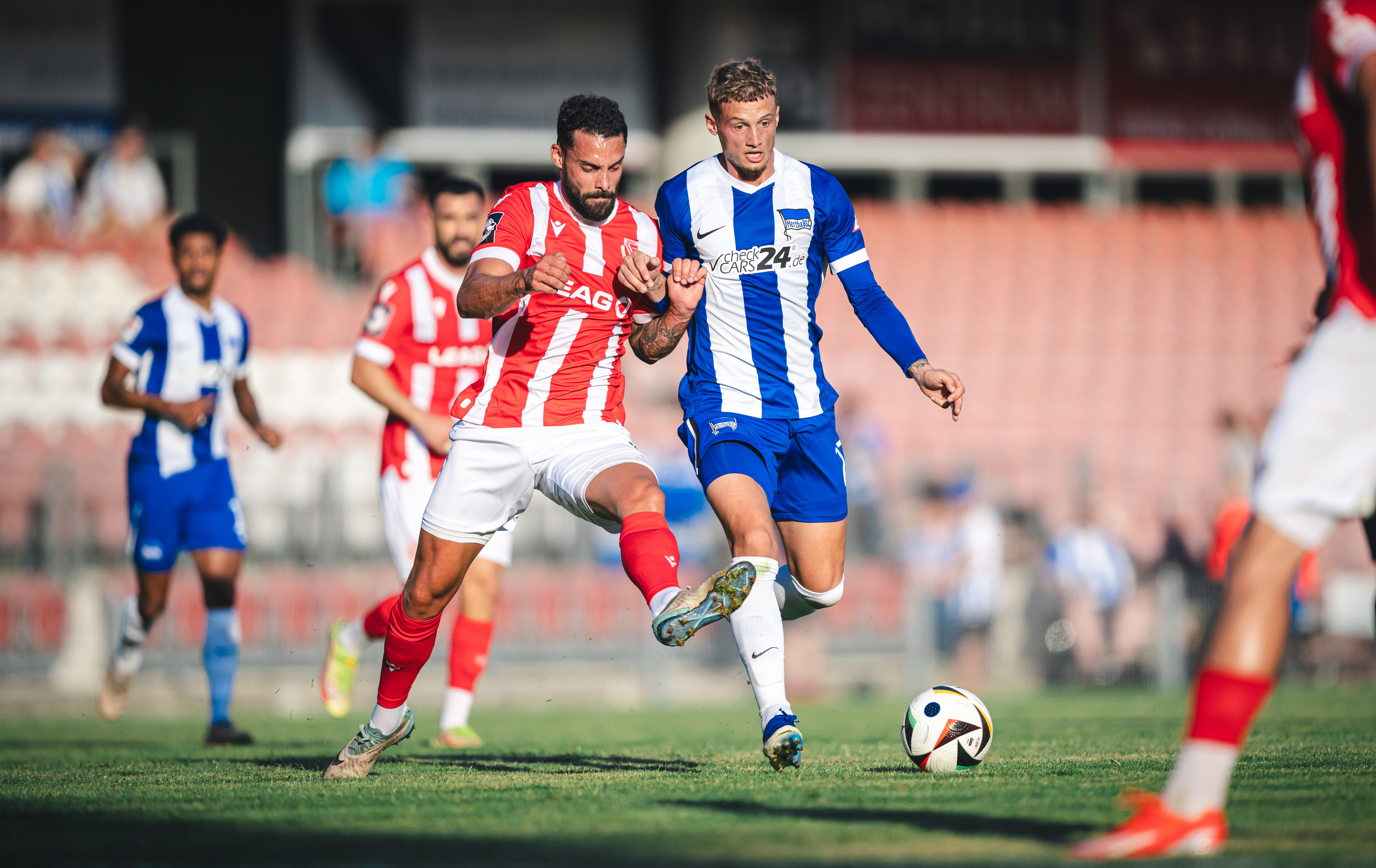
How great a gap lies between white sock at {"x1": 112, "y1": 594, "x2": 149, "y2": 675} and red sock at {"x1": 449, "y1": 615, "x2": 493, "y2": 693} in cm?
205

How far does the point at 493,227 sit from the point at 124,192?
16086 mm

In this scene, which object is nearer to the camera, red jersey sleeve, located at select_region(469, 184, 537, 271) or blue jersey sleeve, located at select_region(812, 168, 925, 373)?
red jersey sleeve, located at select_region(469, 184, 537, 271)

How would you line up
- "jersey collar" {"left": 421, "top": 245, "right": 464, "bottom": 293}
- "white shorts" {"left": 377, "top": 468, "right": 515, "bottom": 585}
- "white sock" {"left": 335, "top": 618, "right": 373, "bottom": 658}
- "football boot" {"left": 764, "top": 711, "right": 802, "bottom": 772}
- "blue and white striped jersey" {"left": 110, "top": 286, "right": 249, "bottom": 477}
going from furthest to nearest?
1. "blue and white striped jersey" {"left": 110, "top": 286, "right": 249, "bottom": 477}
2. "white sock" {"left": 335, "top": 618, "right": 373, "bottom": 658}
3. "jersey collar" {"left": 421, "top": 245, "right": 464, "bottom": 293}
4. "white shorts" {"left": 377, "top": 468, "right": 515, "bottom": 585}
5. "football boot" {"left": 764, "top": 711, "right": 802, "bottom": 772}

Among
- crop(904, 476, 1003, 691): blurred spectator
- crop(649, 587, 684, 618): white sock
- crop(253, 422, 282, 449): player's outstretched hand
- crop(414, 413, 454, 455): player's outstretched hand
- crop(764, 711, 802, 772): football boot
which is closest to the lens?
crop(649, 587, 684, 618): white sock

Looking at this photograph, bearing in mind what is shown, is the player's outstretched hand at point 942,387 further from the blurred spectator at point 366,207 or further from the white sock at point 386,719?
the blurred spectator at point 366,207

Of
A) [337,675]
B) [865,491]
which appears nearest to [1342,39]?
[337,675]

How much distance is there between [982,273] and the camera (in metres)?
22.8

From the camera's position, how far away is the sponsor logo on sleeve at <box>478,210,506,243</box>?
5.57 metres

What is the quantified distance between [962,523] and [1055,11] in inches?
570

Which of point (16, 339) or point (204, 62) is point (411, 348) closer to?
point (16, 339)

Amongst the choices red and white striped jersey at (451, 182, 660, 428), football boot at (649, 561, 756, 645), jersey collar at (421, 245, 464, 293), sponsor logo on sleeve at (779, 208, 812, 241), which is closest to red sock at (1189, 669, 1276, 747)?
football boot at (649, 561, 756, 645)

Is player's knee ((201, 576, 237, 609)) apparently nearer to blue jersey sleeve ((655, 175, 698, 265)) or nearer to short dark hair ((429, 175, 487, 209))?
short dark hair ((429, 175, 487, 209))

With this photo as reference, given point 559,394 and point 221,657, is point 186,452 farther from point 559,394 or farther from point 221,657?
point 559,394

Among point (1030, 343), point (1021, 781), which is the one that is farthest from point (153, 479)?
point (1030, 343)
